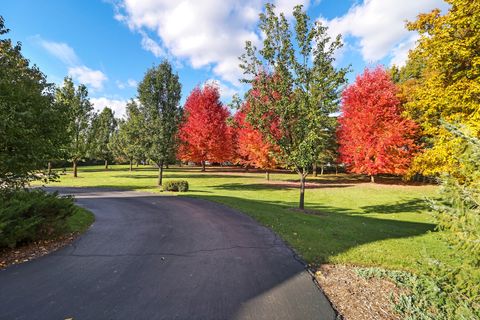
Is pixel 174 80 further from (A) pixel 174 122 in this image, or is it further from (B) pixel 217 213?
(B) pixel 217 213

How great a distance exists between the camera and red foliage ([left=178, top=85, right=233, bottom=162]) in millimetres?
32875

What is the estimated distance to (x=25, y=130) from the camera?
25.6 ft

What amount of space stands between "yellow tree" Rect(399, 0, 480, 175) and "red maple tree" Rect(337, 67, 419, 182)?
12.6 metres

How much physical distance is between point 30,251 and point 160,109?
18832 millimetres

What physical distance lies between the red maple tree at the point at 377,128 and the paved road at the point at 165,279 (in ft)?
71.6

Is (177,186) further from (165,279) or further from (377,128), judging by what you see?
(377,128)

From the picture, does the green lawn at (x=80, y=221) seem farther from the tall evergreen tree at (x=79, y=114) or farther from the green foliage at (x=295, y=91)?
the tall evergreen tree at (x=79, y=114)

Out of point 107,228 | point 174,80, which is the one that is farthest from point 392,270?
point 174,80

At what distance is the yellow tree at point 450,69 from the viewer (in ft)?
38.2

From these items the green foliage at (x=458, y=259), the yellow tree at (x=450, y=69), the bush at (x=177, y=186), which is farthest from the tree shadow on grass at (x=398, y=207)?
the green foliage at (x=458, y=259)

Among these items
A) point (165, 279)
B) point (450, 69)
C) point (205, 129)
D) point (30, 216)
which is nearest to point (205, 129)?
point (205, 129)

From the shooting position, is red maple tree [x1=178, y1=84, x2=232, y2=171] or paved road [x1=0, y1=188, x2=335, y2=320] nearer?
paved road [x1=0, y1=188, x2=335, y2=320]

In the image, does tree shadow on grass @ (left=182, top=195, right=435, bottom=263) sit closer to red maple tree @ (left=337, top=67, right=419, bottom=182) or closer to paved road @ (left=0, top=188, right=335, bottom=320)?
paved road @ (left=0, top=188, right=335, bottom=320)

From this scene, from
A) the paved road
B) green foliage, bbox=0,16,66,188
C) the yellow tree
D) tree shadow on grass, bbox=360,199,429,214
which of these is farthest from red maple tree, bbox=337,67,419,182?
green foliage, bbox=0,16,66,188
